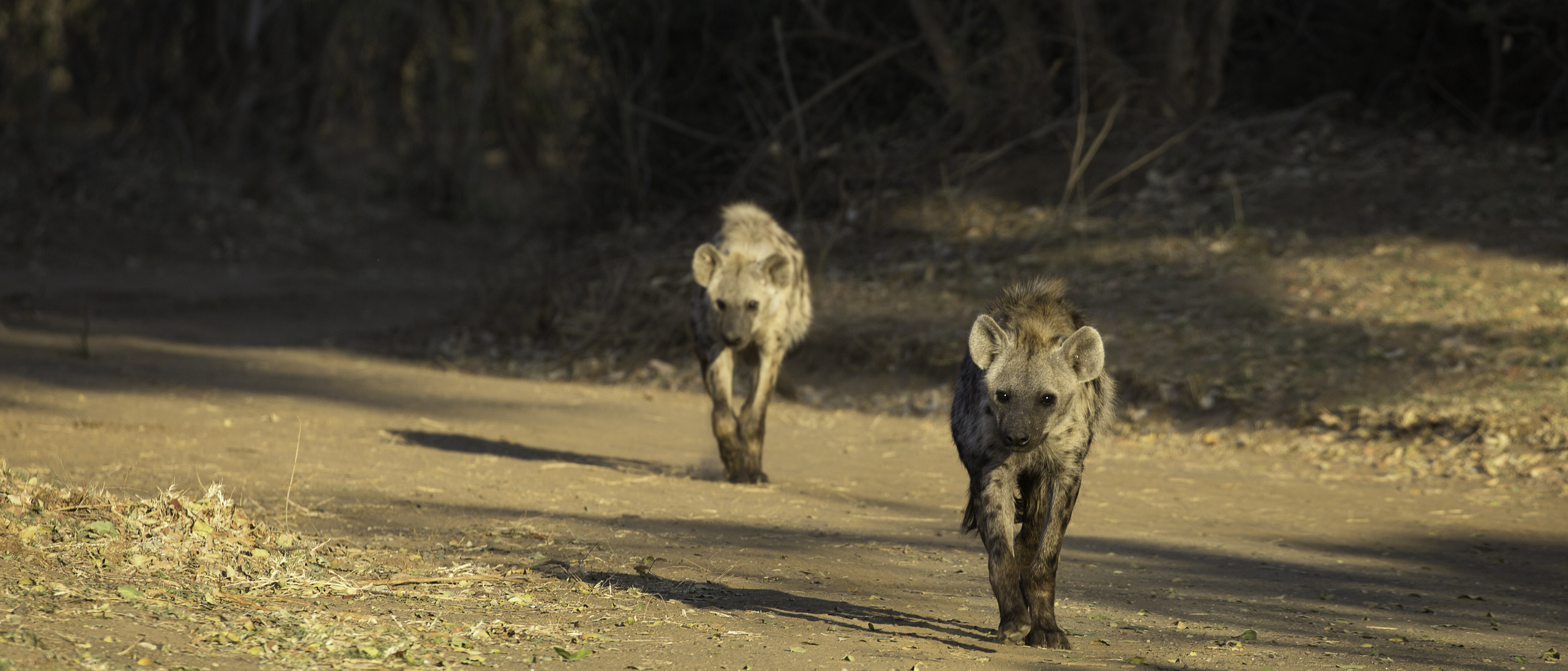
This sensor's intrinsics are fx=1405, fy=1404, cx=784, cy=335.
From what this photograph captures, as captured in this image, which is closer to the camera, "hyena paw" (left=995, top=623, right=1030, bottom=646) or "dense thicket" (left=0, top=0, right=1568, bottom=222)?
"hyena paw" (left=995, top=623, right=1030, bottom=646)

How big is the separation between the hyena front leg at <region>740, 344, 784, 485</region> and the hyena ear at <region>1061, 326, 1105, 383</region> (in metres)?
3.21

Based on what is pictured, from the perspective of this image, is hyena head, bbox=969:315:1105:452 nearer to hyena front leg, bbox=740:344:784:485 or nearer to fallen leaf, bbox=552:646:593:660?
fallen leaf, bbox=552:646:593:660

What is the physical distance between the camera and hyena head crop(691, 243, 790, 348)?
23.7 ft

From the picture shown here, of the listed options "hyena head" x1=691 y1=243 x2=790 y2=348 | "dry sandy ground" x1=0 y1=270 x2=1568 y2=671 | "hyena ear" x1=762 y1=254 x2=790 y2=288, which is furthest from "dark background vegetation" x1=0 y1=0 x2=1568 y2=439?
"hyena head" x1=691 y1=243 x2=790 y2=348

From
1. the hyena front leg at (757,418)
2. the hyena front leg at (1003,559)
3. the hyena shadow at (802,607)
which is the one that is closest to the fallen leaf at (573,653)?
the hyena shadow at (802,607)

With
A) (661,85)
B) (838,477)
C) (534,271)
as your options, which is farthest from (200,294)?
(838,477)

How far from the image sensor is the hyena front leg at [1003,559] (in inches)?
165

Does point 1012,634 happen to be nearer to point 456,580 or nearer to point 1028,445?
point 1028,445

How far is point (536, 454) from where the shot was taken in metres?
8.38

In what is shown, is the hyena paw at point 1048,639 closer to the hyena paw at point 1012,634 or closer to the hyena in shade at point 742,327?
the hyena paw at point 1012,634

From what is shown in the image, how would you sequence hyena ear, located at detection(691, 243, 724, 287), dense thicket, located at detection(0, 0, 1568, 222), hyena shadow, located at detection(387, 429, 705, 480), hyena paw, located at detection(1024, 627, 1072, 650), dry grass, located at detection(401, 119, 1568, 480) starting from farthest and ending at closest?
1. dense thicket, located at detection(0, 0, 1568, 222)
2. dry grass, located at detection(401, 119, 1568, 480)
3. hyena shadow, located at detection(387, 429, 705, 480)
4. hyena ear, located at detection(691, 243, 724, 287)
5. hyena paw, located at detection(1024, 627, 1072, 650)

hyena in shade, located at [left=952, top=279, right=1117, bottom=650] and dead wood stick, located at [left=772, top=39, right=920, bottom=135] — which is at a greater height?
dead wood stick, located at [left=772, top=39, right=920, bottom=135]

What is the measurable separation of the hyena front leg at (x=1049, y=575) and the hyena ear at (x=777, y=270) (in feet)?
10.8

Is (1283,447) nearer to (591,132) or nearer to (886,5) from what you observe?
(886,5)
